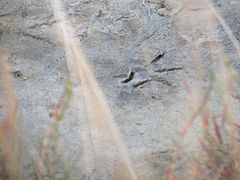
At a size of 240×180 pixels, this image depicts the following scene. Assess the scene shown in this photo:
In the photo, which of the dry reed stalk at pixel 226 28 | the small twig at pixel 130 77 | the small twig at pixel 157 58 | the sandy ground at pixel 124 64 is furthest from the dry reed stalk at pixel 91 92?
the dry reed stalk at pixel 226 28

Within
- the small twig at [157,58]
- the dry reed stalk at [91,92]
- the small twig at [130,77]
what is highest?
the dry reed stalk at [91,92]

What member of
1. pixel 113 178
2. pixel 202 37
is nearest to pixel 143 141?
pixel 113 178

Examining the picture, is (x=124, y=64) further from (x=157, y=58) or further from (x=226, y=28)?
(x=226, y=28)

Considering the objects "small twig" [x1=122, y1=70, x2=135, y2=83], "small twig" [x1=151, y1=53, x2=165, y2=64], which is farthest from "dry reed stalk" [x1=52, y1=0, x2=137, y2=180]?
"small twig" [x1=151, y1=53, x2=165, y2=64]

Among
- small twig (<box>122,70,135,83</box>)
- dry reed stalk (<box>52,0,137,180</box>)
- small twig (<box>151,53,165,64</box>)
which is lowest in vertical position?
small twig (<box>122,70,135,83</box>)

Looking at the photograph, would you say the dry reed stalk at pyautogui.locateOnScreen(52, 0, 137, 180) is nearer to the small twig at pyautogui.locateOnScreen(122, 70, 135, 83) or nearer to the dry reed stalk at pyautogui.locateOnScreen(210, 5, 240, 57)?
the small twig at pyautogui.locateOnScreen(122, 70, 135, 83)

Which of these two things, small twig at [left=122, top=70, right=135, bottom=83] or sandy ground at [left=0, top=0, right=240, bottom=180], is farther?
small twig at [left=122, top=70, right=135, bottom=83]

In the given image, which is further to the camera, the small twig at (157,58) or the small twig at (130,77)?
the small twig at (157,58)

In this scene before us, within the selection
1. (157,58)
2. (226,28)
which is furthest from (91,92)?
(226,28)

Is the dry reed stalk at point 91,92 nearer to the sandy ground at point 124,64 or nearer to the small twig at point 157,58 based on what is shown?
the sandy ground at point 124,64
